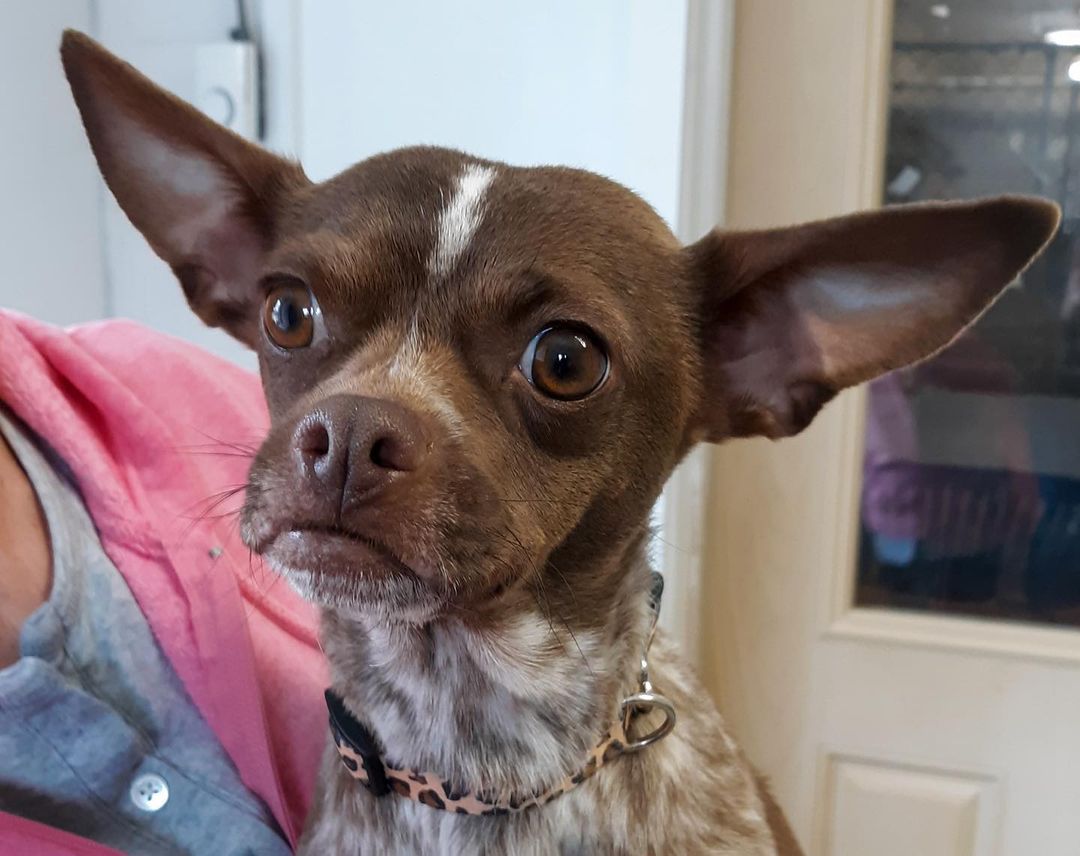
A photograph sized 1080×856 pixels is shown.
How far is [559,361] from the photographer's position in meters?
0.98

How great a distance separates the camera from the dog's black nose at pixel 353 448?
82 cm

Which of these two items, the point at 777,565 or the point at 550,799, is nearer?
the point at 550,799

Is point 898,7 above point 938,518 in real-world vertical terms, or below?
above

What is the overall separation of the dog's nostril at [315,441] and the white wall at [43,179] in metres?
1.63

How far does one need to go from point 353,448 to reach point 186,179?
0.57 metres

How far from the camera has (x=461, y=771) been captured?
3.60ft

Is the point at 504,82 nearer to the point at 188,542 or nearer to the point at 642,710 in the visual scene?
the point at 188,542

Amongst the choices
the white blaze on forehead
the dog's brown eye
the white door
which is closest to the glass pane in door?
the white door

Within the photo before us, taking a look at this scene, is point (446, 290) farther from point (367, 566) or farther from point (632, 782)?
point (632, 782)

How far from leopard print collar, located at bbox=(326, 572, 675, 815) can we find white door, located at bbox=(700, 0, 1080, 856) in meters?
1.08

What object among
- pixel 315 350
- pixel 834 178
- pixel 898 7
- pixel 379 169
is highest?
pixel 898 7

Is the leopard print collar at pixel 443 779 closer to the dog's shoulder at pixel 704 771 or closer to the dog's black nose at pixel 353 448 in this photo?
the dog's shoulder at pixel 704 771

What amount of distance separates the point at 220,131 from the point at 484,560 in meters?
0.62

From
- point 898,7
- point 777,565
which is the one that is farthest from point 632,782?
point 898,7
